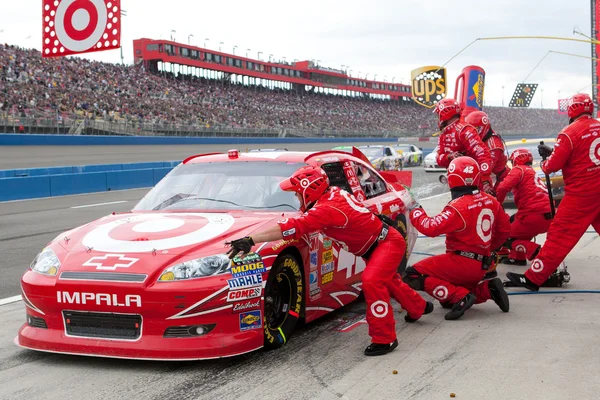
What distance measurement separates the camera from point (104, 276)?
4117 mm

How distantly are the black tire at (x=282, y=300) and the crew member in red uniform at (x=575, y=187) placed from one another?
108 inches

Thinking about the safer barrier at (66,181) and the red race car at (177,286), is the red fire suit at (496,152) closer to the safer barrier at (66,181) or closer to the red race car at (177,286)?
the red race car at (177,286)

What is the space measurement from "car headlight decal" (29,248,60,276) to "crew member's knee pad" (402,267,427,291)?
291cm

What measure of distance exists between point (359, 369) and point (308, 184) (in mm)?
1258

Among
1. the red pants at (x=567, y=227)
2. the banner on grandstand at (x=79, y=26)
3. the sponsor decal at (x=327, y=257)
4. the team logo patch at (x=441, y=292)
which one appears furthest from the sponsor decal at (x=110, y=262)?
the banner on grandstand at (x=79, y=26)

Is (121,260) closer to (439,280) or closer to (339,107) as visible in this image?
(439,280)

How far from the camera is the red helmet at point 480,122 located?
8.58 metres

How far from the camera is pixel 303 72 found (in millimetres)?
78625

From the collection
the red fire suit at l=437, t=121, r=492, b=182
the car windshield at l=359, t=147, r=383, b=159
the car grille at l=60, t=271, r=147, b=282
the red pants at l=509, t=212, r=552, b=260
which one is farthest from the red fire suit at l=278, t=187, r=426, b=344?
the car windshield at l=359, t=147, r=383, b=159

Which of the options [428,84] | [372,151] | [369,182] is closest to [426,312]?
[369,182]

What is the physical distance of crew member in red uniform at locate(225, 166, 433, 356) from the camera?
176 inches

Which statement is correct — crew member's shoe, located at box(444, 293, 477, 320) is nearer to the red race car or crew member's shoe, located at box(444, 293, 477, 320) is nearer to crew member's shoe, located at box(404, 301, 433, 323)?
crew member's shoe, located at box(404, 301, 433, 323)

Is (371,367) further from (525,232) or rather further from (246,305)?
(525,232)

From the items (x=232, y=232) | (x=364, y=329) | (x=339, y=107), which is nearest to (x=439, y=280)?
(x=364, y=329)
